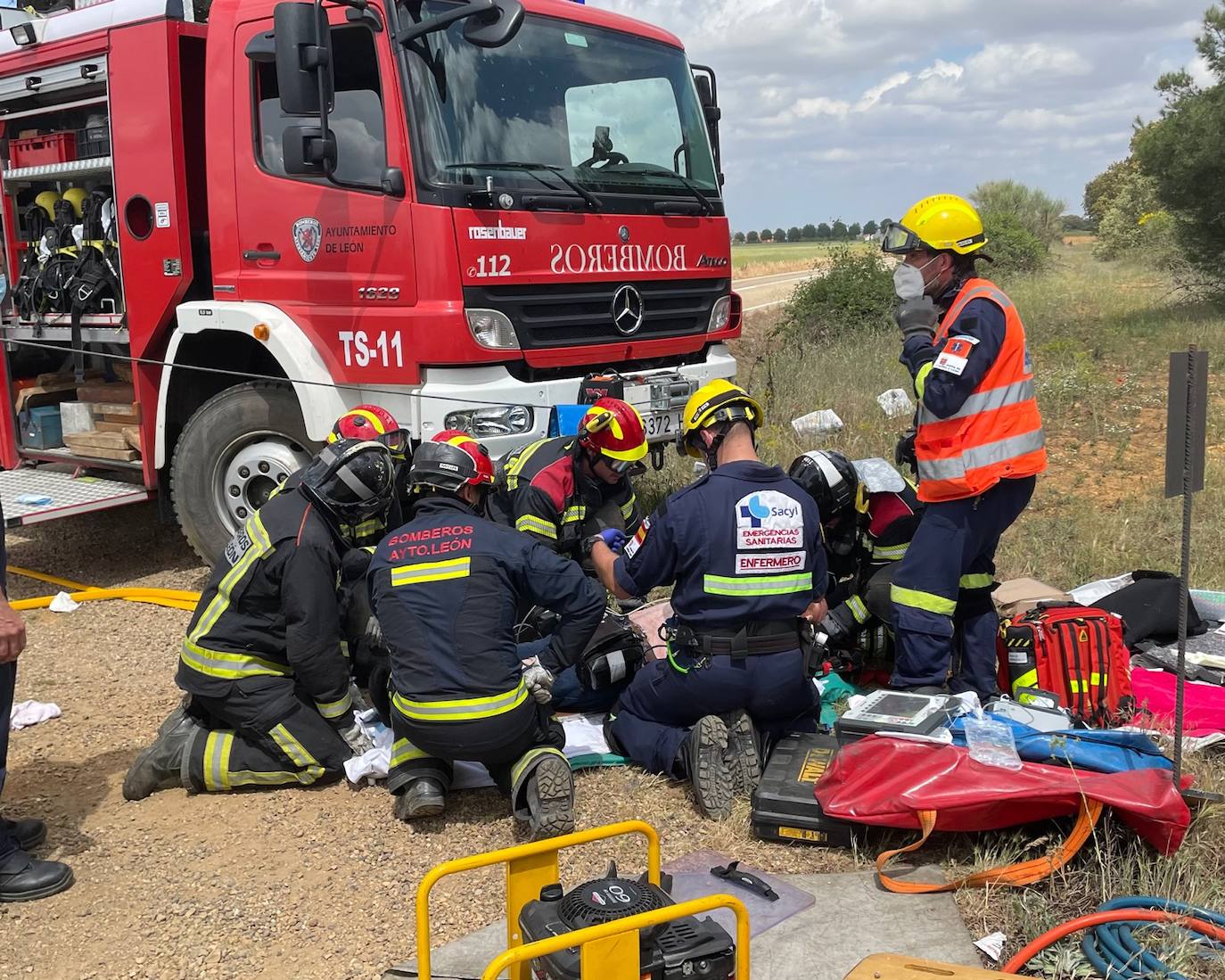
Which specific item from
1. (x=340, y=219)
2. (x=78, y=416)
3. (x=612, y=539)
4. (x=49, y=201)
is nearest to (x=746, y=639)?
(x=612, y=539)

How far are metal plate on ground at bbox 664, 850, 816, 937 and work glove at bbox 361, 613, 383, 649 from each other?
1645mm

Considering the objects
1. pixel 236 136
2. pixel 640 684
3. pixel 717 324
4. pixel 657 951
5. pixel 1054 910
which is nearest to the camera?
pixel 657 951

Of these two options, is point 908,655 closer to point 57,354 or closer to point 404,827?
point 404,827

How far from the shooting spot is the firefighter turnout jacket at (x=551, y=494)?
4.90 meters

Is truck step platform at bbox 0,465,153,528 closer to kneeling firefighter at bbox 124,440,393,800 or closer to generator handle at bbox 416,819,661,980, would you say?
kneeling firefighter at bbox 124,440,393,800

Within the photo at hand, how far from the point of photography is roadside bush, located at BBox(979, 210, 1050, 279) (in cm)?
2452

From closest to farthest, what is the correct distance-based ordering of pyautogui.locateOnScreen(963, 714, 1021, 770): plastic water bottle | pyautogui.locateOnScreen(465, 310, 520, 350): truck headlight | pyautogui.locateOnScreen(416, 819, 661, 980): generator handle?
pyautogui.locateOnScreen(416, 819, 661, 980): generator handle → pyautogui.locateOnScreen(963, 714, 1021, 770): plastic water bottle → pyautogui.locateOnScreen(465, 310, 520, 350): truck headlight

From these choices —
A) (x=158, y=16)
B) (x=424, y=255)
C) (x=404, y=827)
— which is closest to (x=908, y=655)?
(x=404, y=827)

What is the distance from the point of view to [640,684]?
4168mm

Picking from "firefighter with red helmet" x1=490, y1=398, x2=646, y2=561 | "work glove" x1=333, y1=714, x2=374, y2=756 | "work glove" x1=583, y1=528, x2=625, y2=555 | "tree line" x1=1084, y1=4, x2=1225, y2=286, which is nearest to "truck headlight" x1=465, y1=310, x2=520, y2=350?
"firefighter with red helmet" x1=490, y1=398, x2=646, y2=561

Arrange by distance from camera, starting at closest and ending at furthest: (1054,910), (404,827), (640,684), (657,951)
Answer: (657,951), (1054,910), (404,827), (640,684)

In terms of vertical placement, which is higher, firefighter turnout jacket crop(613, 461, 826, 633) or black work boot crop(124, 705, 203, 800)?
firefighter turnout jacket crop(613, 461, 826, 633)

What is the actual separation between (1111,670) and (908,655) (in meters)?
0.82

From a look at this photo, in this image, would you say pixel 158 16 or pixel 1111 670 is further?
pixel 158 16
